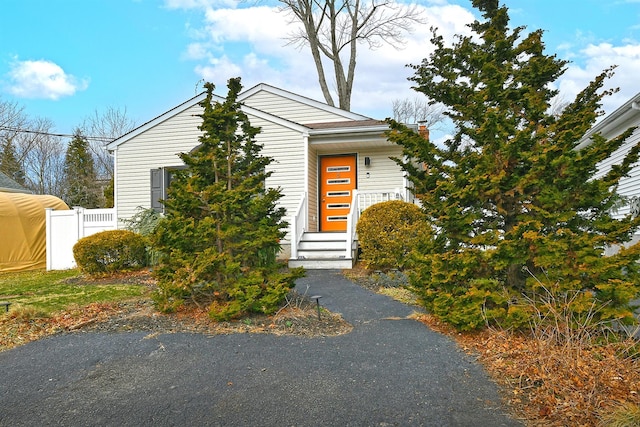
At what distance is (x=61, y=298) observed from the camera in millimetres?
6543

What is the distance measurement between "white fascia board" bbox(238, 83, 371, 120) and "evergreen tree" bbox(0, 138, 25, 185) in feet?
72.9

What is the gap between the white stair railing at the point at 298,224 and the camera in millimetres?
9023

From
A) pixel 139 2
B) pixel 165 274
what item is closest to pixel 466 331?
pixel 165 274

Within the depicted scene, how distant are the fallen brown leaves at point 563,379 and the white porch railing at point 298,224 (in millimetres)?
5881

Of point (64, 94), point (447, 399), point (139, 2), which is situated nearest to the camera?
point (447, 399)

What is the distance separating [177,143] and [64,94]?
13.9 metres

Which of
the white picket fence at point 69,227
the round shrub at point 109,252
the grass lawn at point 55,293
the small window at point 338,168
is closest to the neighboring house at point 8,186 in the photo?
the white picket fence at point 69,227

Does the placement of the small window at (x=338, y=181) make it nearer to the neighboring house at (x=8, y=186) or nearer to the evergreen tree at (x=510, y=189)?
the evergreen tree at (x=510, y=189)

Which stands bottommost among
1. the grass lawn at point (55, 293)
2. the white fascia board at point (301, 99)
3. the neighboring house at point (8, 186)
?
the grass lawn at point (55, 293)

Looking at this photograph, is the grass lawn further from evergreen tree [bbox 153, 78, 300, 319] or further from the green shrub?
evergreen tree [bbox 153, 78, 300, 319]

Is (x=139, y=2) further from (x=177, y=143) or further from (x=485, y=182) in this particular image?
(x=485, y=182)

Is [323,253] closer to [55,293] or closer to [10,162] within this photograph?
[55,293]

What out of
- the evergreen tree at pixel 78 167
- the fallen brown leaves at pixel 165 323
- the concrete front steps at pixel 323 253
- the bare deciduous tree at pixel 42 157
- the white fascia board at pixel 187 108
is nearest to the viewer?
the fallen brown leaves at pixel 165 323

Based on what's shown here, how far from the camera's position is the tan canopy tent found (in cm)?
1180
